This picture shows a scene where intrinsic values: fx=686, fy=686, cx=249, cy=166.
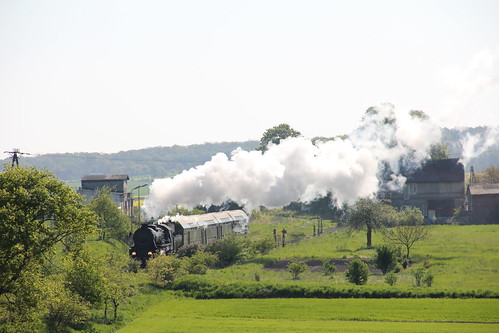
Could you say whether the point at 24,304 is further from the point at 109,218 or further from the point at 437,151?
the point at 437,151

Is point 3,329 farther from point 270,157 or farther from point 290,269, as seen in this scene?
point 270,157

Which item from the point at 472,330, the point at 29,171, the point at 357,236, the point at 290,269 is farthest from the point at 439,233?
the point at 29,171

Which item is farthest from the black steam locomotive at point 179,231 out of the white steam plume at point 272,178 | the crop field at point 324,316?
the crop field at point 324,316

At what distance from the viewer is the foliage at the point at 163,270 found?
58750 millimetres

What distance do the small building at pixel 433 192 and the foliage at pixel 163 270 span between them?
6994 centimetres

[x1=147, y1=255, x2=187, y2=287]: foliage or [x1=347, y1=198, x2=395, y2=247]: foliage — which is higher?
[x1=347, y1=198, x2=395, y2=247]: foliage

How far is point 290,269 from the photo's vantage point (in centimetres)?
6059

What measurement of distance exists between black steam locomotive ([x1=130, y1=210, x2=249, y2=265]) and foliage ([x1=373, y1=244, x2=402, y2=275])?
19.9 meters

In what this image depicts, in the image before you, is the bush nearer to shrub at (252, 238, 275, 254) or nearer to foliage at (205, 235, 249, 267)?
foliage at (205, 235, 249, 267)

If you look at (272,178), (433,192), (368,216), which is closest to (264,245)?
(272,178)

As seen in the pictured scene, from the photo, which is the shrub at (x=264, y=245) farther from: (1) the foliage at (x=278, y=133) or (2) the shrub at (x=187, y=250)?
(1) the foliage at (x=278, y=133)

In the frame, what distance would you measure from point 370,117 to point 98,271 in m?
108

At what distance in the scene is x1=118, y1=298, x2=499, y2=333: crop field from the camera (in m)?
42.8

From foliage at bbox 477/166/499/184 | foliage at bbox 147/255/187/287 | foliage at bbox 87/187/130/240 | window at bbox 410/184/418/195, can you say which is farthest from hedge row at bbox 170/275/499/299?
foliage at bbox 477/166/499/184
